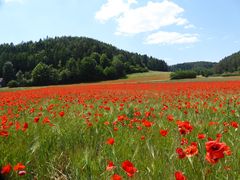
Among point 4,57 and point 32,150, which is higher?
point 4,57

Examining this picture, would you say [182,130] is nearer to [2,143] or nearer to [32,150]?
[32,150]

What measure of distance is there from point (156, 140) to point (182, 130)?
129 cm

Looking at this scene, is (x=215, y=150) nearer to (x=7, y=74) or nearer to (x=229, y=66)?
(x=7, y=74)

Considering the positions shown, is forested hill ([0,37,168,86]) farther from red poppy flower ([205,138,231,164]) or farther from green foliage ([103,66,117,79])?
red poppy flower ([205,138,231,164])

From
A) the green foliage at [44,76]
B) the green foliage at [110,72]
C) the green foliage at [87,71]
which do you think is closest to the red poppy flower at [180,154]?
the green foliage at [44,76]

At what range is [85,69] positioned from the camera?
307ft

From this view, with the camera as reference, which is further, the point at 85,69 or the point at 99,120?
the point at 85,69

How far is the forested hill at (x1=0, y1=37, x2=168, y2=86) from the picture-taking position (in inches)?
3546

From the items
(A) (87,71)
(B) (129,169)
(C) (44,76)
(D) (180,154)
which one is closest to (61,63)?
(A) (87,71)

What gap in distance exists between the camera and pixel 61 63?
Result: 114250mm

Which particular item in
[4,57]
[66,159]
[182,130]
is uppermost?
[4,57]

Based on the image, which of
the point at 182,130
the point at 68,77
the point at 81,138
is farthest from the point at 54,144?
the point at 68,77

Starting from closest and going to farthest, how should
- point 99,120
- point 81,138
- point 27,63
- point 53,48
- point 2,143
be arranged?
point 2,143 → point 81,138 → point 99,120 → point 27,63 → point 53,48

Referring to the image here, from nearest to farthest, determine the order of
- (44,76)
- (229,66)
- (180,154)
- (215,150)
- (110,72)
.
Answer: (215,150)
(180,154)
(44,76)
(110,72)
(229,66)
